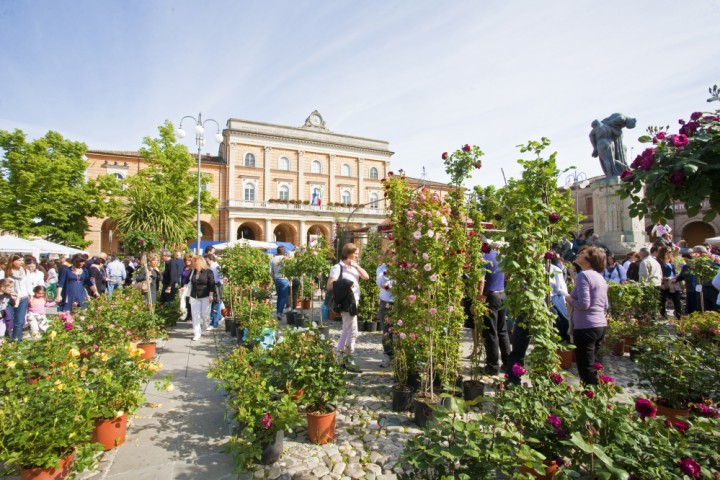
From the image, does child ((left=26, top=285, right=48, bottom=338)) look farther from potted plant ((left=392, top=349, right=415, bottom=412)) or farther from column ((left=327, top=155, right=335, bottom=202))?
Result: column ((left=327, top=155, right=335, bottom=202))

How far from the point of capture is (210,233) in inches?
1403

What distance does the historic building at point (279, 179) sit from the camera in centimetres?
3391

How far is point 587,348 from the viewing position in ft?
12.8

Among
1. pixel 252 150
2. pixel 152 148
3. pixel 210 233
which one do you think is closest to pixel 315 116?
pixel 252 150

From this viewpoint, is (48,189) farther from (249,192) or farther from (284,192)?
(284,192)

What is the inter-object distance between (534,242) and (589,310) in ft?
3.94

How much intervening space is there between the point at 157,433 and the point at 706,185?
443 centimetres

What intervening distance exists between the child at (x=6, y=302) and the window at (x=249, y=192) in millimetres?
30036

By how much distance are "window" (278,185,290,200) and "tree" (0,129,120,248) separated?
1426 cm

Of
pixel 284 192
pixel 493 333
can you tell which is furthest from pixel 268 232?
pixel 493 333

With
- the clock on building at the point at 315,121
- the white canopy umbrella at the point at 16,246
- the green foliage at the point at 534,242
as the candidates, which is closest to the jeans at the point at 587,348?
the green foliage at the point at 534,242

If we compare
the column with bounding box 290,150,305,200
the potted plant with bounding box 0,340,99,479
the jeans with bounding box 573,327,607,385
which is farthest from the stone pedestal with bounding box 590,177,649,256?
the column with bounding box 290,150,305,200

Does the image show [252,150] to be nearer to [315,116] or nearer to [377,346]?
[315,116]

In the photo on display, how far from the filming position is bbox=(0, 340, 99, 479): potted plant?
2.38 metres
